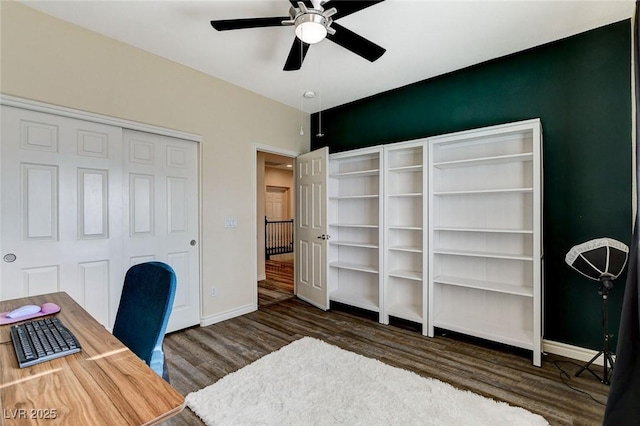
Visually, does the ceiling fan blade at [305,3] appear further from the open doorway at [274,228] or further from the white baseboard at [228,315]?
the open doorway at [274,228]

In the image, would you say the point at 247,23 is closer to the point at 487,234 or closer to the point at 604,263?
the point at 487,234

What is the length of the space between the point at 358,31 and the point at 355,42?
558mm

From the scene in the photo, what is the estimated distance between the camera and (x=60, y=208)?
7.83 feet

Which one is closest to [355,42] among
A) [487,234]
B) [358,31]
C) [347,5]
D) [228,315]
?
[347,5]

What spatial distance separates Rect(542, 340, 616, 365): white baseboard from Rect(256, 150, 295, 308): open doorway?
10.2 ft

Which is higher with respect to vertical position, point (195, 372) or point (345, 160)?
point (345, 160)

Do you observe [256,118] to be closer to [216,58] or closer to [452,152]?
[216,58]

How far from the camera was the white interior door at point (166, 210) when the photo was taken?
2.83 metres

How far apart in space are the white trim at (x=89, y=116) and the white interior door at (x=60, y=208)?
0.17 feet

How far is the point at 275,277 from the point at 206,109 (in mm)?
3464

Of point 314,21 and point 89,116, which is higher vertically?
point 314,21

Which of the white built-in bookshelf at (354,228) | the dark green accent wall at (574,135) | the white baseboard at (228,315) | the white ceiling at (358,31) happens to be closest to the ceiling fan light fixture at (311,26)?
the white ceiling at (358,31)

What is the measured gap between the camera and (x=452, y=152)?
126 inches

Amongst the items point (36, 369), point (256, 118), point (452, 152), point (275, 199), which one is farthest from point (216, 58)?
point (275, 199)
